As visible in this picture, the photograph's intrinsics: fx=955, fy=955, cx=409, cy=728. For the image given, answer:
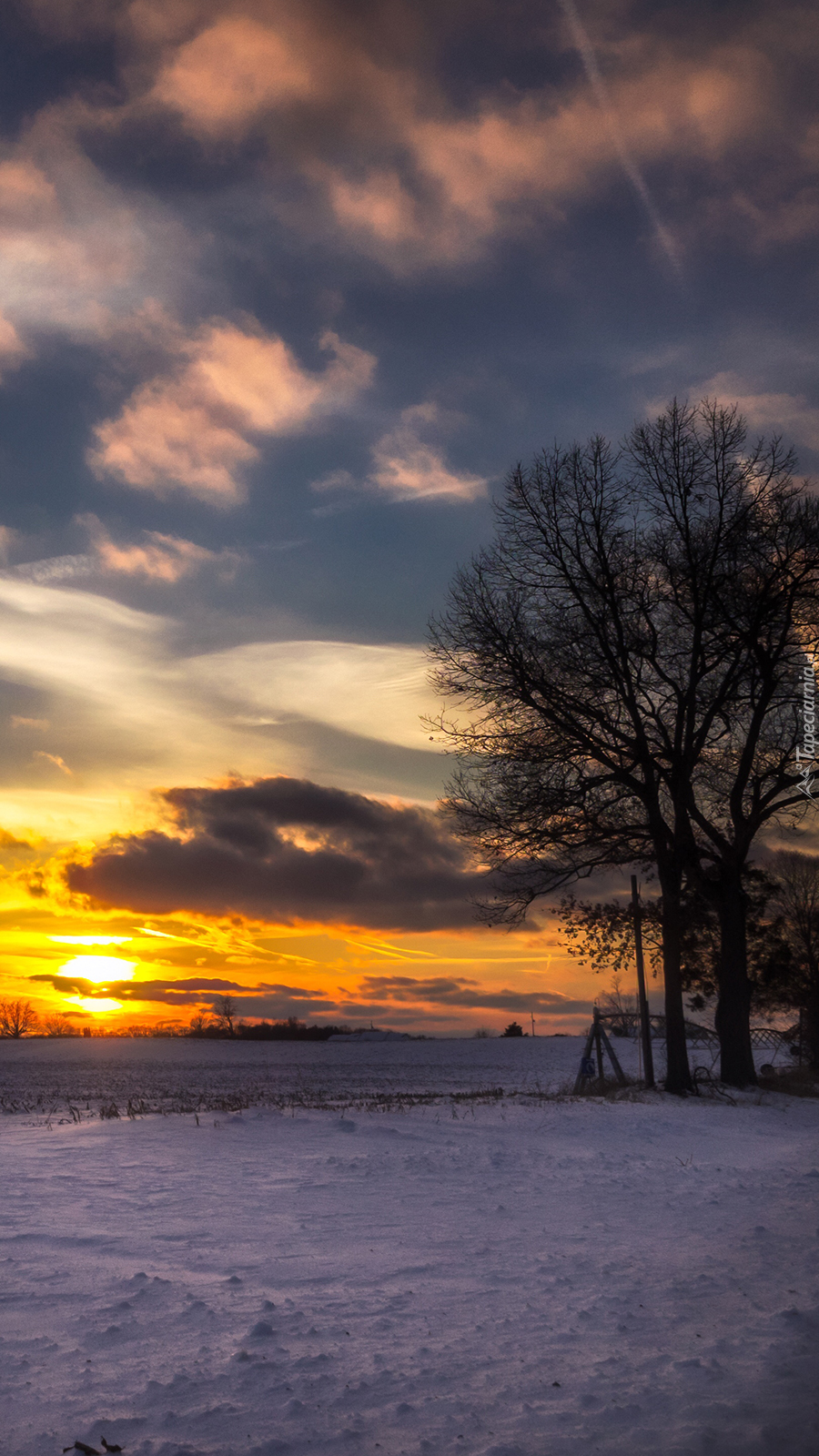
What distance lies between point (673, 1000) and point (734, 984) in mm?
2559

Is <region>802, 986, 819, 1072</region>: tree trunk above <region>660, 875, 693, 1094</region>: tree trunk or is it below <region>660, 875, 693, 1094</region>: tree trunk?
below

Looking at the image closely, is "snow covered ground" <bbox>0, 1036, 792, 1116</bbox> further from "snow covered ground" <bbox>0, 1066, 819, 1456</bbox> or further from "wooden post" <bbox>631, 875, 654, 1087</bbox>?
"snow covered ground" <bbox>0, 1066, 819, 1456</bbox>

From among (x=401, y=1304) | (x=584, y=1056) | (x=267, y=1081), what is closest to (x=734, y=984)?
(x=584, y=1056)

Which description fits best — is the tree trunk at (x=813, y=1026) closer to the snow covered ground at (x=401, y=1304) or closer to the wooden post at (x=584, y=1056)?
the wooden post at (x=584, y=1056)

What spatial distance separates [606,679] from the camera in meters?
23.1

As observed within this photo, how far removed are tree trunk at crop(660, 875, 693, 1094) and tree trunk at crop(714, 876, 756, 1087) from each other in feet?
5.45

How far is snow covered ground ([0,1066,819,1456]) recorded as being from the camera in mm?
3766

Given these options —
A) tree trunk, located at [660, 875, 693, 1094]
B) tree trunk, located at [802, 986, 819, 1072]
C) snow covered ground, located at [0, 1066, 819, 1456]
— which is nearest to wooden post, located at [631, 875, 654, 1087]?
tree trunk, located at [660, 875, 693, 1094]

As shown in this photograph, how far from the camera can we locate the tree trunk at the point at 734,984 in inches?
920

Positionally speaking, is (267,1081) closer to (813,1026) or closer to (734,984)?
(734,984)

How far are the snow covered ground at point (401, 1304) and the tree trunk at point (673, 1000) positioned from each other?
10926mm

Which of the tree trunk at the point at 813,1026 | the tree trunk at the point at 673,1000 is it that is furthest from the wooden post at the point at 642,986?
the tree trunk at the point at 813,1026

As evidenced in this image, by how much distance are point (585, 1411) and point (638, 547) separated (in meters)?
21.5

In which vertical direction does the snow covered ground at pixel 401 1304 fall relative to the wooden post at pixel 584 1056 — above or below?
above
